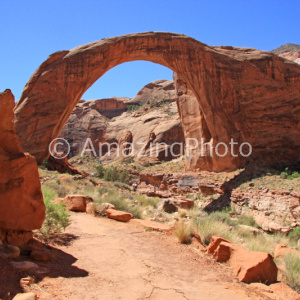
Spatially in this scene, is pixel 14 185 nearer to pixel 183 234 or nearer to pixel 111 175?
pixel 183 234

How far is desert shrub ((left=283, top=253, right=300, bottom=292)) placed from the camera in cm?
382

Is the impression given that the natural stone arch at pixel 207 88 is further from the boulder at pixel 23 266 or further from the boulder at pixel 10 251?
the boulder at pixel 23 266

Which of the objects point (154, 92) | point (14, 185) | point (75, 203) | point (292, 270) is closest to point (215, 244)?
point (292, 270)

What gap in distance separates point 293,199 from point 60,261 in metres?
8.18

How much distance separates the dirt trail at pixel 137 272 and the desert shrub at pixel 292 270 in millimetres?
729

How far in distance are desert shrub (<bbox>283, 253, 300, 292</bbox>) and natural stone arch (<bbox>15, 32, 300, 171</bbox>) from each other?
10704 millimetres

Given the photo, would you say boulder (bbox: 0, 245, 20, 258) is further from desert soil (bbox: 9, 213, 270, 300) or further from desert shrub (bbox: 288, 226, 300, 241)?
desert shrub (bbox: 288, 226, 300, 241)

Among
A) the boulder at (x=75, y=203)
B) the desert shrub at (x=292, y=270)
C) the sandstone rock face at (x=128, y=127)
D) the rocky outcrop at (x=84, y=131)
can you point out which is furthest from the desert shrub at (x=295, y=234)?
the rocky outcrop at (x=84, y=131)

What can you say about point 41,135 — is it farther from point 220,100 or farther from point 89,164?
point 89,164

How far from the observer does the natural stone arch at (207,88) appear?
14.6 metres

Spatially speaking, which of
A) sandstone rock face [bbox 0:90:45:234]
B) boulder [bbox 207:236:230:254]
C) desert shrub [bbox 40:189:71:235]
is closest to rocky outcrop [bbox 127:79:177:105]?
desert shrub [bbox 40:189:71:235]

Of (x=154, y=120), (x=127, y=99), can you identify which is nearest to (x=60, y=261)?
(x=154, y=120)

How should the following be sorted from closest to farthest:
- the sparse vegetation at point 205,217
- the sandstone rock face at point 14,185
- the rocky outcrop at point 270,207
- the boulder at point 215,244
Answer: the sandstone rock face at point 14,185, the boulder at point 215,244, the sparse vegetation at point 205,217, the rocky outcrop at point 270,207

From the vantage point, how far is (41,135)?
1500cm
